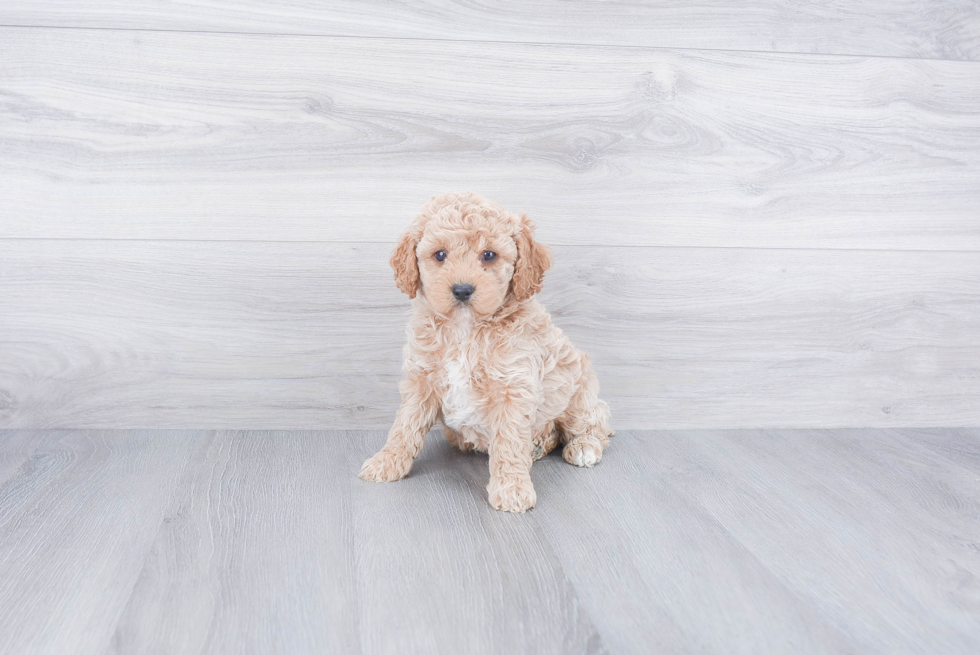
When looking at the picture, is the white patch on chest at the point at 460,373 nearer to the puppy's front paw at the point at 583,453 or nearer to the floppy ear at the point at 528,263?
the floppy ear at the point at 528,263

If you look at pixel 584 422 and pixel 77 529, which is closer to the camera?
pixel 77 529

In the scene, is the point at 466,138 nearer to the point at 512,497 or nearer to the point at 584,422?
the point at 584,422

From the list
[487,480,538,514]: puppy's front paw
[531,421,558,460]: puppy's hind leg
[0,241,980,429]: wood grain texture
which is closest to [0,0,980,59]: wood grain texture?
[0,241,980,429]: wood grain texture

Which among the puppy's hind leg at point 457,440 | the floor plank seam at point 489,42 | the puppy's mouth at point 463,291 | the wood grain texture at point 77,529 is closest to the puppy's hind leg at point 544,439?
the puppy's hind leg at point 457,440

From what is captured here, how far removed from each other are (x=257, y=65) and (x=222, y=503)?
0.98 meters

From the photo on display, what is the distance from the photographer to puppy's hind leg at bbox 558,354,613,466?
160cm

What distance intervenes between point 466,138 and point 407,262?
1.50 feet

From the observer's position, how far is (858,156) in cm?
182

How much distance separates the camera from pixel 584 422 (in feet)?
5.31

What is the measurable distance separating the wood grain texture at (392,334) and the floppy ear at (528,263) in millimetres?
340

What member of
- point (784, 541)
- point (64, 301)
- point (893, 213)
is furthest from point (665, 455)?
point (64, 301)

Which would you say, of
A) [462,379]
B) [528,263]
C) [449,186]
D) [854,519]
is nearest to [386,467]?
[462,379]

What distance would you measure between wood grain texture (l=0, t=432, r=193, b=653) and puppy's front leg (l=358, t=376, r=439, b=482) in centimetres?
41

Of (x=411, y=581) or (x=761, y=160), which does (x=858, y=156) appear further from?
(x=411, y=581)
